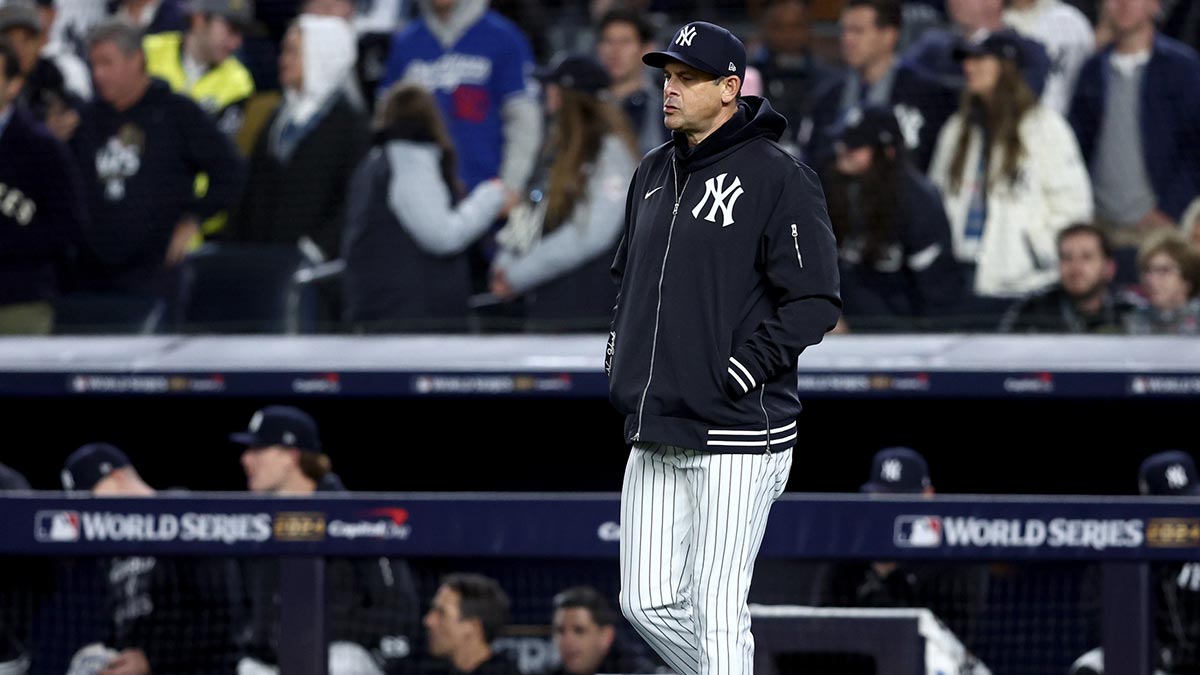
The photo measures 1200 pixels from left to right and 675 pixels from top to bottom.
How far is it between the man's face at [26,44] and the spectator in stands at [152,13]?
43 centimetres

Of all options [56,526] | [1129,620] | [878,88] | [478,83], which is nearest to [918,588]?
[1129,620]

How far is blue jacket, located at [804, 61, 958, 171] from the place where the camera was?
7551 mm

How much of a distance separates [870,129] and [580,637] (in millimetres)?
2830

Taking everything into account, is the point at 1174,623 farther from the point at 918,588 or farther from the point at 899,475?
the point at 899,475

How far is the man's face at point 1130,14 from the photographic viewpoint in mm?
7613

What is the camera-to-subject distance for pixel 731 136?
3.89m

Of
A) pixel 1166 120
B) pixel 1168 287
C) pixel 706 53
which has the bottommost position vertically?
pixel 706 53

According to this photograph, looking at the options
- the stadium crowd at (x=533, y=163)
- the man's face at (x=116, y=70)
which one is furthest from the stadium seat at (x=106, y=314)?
the man's face at (x=116, y=70)

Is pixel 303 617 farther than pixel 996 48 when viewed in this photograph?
No

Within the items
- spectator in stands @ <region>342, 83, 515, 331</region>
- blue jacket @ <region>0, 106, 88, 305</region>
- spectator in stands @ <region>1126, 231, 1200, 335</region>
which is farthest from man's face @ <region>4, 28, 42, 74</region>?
spectator in stands @ <region>1126, 231, 1200, 335</region>

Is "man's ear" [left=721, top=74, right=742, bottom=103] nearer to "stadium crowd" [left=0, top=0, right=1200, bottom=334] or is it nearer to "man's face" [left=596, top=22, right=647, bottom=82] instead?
"stadium crowd" [left=0, top=0, right=1200, bottom=334]

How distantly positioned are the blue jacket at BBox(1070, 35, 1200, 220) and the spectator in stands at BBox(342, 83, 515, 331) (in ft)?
7.10

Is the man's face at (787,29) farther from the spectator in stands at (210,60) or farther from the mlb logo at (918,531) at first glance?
the mlb logo at (918,531)

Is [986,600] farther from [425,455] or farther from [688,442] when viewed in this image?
[425,455]
